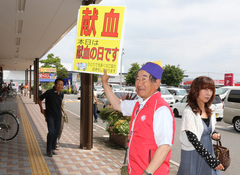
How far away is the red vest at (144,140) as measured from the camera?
6.12ft

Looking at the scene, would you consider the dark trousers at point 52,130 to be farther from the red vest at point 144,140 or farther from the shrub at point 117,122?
the red vest at point 144,140

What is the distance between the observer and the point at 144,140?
1879 millimetres

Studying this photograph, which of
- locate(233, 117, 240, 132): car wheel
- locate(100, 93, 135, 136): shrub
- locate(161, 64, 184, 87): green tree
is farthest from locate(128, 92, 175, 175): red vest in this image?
locate(161, 64, 184, 87): green tree

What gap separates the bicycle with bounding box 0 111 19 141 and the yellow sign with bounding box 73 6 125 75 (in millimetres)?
5256

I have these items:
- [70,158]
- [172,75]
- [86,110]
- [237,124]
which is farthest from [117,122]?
[172,75]

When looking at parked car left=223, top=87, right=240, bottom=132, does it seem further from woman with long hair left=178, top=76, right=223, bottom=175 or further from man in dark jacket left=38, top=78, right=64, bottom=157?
woman with long hair left=178, top=76, right=223, bottom=175

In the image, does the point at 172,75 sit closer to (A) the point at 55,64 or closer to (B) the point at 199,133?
(A) the point at 55,64

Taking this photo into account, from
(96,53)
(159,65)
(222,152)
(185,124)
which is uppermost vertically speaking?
(96,53)

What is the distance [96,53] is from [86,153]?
3.89 m

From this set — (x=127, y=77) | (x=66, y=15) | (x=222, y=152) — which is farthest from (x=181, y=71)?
(x=222, y=152)

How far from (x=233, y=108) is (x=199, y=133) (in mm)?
8791

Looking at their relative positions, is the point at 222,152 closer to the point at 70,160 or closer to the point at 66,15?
the point at 70,160

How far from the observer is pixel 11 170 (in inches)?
185

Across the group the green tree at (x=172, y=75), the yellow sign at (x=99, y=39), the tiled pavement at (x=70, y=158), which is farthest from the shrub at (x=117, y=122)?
the green tree at (x=172, y=75)
